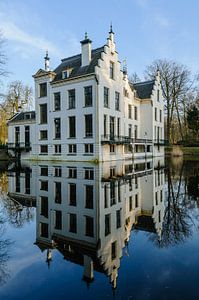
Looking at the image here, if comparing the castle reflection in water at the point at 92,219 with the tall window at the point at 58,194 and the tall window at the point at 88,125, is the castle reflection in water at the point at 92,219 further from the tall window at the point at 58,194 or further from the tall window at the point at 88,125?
the tall window at the point at 88,125

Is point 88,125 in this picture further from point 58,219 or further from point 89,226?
point 89,226

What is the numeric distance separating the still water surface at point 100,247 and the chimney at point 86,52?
80.8 feet

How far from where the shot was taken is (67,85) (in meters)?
30.8

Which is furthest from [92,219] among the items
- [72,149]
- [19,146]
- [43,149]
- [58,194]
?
[19,146]

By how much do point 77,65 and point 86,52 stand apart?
84.2 inches

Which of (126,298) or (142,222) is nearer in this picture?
(126,298)

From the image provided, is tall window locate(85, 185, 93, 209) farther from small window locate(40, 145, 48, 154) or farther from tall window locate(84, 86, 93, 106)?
small window locate(40, 145, 48, 154)

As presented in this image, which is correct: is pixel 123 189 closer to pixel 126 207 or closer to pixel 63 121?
pixel 126 207

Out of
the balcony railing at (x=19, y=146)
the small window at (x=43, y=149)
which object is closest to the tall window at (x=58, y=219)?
the small window at (x=43, y=149)

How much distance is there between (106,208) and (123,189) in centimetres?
325

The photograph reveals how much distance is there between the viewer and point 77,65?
32.0 m

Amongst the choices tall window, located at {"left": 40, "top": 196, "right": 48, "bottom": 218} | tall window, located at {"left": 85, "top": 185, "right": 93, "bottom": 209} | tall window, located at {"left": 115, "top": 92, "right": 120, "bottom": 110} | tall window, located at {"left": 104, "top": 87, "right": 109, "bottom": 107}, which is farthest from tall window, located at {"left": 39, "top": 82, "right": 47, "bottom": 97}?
tall window, located at {"left": 40, "top": 196, "right": 48, "bottom": 218}

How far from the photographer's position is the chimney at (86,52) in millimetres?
30453

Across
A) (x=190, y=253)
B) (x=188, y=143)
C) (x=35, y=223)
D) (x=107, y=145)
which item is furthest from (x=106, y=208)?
(x=188, y=143)
